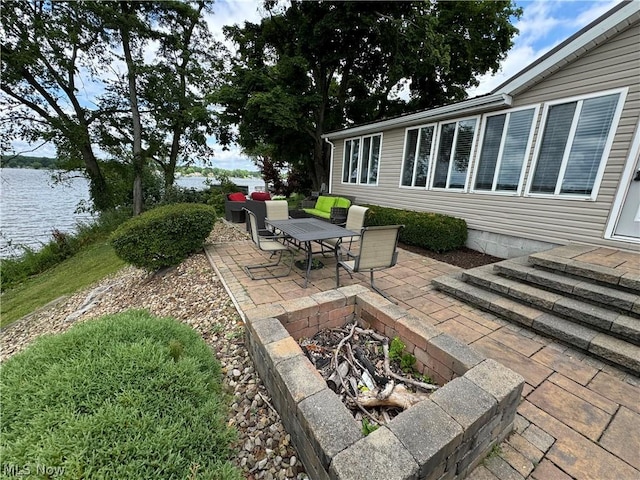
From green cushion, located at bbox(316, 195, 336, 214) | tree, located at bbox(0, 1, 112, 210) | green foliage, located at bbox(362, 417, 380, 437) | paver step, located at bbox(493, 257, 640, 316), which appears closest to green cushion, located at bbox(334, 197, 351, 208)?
green cushion, located at bbox(316, 195, 336, 214)

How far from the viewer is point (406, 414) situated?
1.24m

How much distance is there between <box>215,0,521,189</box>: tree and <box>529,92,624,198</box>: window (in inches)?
182

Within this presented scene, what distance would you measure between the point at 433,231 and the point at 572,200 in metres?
2.07

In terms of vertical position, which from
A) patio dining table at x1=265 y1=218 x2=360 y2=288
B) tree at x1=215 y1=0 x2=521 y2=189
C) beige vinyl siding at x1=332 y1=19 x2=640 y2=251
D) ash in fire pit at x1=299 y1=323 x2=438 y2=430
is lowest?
ash in fire pit at x1=299 y1=323 x2=438 y2=430

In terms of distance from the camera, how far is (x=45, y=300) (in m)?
5.22

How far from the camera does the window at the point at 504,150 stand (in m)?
4.49

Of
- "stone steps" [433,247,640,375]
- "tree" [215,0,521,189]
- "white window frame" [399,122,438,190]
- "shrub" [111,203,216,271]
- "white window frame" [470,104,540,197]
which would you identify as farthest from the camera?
"tree" [215,0,521,189]

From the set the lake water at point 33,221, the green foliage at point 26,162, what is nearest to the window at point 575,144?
the lake water at point 33,221

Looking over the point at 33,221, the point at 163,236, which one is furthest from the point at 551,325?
the point at 33,221

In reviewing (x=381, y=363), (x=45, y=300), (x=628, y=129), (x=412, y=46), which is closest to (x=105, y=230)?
(x=45, y=300)

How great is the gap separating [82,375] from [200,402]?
0.60m

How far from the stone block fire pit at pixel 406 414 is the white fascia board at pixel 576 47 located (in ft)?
15.4

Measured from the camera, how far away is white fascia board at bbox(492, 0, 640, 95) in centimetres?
329

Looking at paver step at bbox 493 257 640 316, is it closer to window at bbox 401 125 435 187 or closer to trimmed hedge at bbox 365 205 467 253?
trimmed hedge at bbox 365 205 467 253
